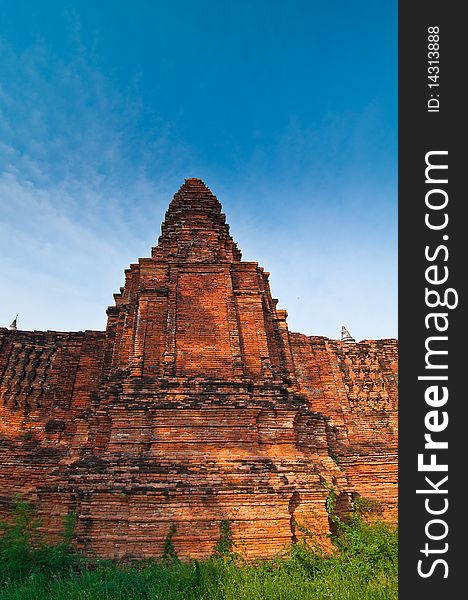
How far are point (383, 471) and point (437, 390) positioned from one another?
717 centimetres

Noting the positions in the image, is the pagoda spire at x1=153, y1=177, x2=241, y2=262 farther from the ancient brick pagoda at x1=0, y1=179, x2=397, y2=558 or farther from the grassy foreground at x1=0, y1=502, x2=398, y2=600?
the grassy foreground at x1=0, y1=502, x2=398, y2=600

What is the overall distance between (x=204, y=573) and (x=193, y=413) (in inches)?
117

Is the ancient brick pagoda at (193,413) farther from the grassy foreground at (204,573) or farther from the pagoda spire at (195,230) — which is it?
the grassy foreground at (204,573)

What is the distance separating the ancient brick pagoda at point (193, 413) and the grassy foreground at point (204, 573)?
14.1 inches

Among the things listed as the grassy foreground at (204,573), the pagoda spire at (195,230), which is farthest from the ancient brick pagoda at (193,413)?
the grassy foreground at (204,573)

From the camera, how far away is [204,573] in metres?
5.92

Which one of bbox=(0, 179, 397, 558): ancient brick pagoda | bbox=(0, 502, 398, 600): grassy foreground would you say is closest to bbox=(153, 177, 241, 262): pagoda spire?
bbox=(0, 179, 397, 558): ancient brick pagoda

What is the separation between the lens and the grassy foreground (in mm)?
5367

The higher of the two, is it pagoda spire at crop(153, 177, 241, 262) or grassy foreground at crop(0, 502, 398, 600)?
pagoda spire at crop(153, 177, 241, 262)

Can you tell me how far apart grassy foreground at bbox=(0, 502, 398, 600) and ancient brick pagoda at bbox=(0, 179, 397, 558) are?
358 millimetres

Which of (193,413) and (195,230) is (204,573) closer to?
(193,413)

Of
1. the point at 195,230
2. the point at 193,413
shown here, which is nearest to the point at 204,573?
the point at 193,413

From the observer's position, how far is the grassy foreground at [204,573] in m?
5.37

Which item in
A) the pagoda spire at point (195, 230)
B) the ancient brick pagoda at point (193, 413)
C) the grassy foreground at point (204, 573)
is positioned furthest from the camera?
the pagoda spire at point (195, 230)
